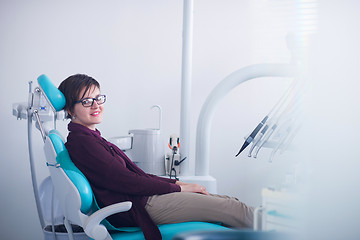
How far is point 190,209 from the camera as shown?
1.68m

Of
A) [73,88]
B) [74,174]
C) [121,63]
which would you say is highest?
[121,63]

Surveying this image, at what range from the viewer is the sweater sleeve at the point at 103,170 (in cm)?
162

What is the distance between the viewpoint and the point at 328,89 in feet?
1.54

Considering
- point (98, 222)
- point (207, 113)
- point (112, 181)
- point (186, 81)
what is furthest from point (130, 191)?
point (186, 81)

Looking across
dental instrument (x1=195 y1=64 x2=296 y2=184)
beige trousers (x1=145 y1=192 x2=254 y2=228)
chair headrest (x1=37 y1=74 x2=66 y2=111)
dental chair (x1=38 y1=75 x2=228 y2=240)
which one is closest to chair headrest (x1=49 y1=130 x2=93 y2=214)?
dental chair (x1=38 y1=75 x2=228 y2=240)

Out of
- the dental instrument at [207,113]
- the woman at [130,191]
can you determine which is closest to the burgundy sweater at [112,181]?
the woman at [130,191]

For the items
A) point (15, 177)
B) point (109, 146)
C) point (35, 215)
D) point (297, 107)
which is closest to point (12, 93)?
point (15, 177)

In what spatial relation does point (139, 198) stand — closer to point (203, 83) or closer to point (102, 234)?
point (102, 234)

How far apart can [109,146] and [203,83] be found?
1.33 meters

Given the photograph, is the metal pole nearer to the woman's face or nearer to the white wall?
the white wall

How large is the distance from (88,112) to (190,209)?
0.67m

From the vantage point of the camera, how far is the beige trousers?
165 cm

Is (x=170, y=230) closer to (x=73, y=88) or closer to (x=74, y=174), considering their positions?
(x=74, y=174)

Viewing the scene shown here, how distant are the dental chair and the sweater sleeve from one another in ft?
0.13
